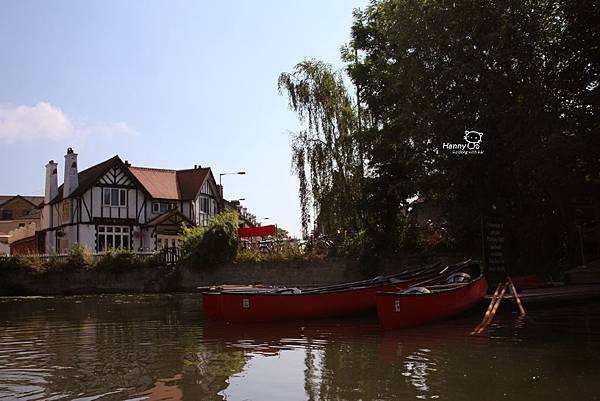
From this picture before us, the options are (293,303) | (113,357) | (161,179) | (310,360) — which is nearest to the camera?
(310,360)

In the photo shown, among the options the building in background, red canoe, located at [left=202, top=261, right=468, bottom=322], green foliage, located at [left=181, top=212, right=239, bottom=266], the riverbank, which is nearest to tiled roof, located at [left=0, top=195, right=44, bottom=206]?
the building in background

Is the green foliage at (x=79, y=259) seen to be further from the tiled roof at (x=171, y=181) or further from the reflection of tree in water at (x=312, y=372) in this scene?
the reflection of tree in water at (x=312, y=372)

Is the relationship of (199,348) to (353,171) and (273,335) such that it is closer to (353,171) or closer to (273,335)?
(273,335)

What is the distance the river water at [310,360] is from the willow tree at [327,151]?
40.0 feet

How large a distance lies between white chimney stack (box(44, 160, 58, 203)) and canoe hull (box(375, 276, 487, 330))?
38.3 m

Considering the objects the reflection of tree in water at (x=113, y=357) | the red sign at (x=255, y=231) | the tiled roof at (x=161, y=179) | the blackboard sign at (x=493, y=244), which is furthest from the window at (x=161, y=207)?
the blackboard sign at (x=493, y=244)

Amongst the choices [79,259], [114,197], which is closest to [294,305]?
[79,259]

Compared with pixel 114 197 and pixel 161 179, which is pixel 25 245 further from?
pixel 161 179

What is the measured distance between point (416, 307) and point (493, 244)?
4851 millimetres

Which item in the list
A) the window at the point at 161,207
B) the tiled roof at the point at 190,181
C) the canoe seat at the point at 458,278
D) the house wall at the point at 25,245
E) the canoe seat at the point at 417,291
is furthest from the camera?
the house wall at the point at 25,245

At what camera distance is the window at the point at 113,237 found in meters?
42.0

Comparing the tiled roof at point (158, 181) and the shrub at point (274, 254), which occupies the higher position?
the tiled roof at point (158, 181)

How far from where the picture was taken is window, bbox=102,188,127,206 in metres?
42.3

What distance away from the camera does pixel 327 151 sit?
28.7 metres
